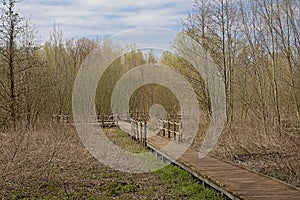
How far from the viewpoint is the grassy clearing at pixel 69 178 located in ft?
23.0

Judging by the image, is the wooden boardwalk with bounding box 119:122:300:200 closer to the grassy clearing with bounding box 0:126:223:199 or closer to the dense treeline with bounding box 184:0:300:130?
the grassy clearing with bounding box 0:126:223:199

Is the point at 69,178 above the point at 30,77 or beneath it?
beneath

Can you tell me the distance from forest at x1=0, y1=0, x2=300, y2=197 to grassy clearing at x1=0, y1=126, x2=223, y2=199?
103cm

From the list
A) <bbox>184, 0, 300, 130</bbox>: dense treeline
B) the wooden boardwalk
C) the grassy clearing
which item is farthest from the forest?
the wooden boardwalk

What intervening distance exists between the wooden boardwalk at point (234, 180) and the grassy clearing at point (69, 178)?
0.21 m

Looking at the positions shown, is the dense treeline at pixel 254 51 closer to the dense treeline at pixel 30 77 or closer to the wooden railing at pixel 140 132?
the wooden railing at pixel 140 132

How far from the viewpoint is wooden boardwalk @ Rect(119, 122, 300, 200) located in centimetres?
570

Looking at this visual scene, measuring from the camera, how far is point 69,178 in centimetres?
832

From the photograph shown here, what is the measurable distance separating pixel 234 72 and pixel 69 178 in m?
8.12

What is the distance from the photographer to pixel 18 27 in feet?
50.5

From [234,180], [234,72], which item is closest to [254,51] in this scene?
[234,72]

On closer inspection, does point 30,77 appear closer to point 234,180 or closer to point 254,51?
point 254,51

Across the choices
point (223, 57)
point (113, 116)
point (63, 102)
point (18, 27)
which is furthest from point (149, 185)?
point (113, 116)

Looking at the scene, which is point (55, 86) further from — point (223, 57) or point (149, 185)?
point (149, 185)
